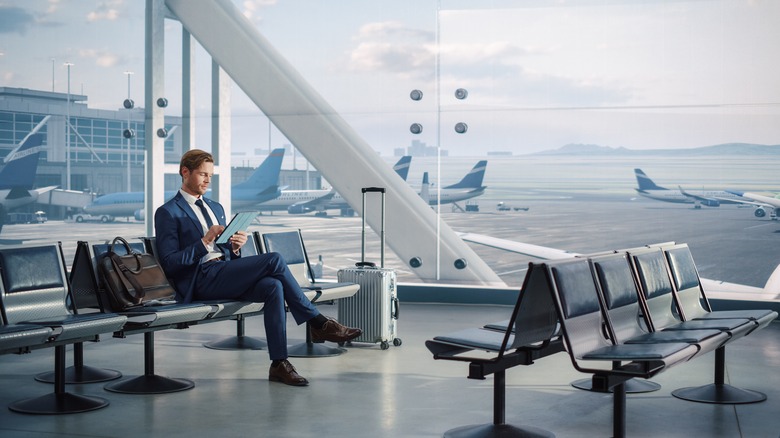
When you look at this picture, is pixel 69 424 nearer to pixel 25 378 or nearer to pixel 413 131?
pixel 25 378

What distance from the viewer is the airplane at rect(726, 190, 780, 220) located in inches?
344

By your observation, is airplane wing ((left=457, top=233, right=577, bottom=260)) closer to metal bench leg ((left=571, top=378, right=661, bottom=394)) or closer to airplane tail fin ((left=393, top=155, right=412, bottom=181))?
airplane tail fin ((left=393, top=155, right=412, bottom=181))

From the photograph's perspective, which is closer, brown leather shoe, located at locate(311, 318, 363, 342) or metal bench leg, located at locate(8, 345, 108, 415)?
metal bench leg, located at locate(8, 345, 108, 415)

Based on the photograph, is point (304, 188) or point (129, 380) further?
point (304, 188)

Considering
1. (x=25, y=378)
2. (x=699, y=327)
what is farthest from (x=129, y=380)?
(x=699, y=327)

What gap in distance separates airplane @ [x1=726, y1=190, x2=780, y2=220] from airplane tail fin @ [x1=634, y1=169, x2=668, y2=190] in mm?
757

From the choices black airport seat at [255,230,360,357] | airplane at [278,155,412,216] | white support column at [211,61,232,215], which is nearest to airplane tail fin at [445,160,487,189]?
airplane at [278,155,412,216]

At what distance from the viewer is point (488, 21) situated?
370 inches

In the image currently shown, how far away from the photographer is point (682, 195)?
29.9ft

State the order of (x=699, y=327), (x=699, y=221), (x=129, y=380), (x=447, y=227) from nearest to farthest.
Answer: (x=699, y=327) → (x=129, y=380) → (x=699, y=221) → (x=447, y=227)

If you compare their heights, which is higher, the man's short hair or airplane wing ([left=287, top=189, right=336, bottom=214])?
the man's short hair

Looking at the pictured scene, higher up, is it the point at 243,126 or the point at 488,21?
the point at 488,21

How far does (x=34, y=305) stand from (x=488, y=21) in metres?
5.85

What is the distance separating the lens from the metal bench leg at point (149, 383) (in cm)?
515
